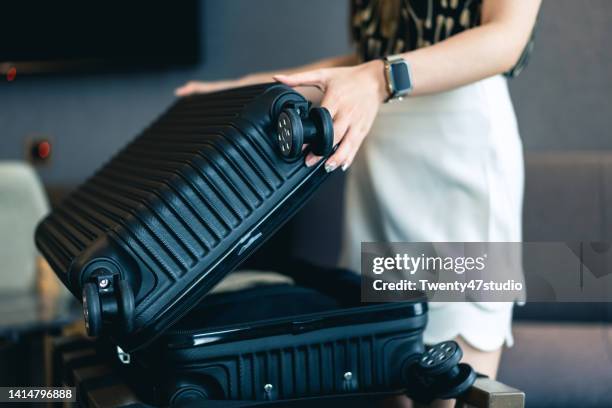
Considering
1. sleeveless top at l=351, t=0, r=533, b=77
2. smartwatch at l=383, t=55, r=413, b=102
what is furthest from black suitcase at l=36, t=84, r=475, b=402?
sleeveless top at l=351, t=0, r=533, b=77

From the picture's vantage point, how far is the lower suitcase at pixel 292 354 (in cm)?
64

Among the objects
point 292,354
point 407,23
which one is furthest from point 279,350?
point 407,23

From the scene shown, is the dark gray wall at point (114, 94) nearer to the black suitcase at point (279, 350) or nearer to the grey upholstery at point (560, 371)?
the grey upholstery at point (560, 371)

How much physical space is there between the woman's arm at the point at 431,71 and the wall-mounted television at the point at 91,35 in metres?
1.73

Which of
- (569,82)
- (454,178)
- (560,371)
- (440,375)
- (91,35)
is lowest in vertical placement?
(560,371)

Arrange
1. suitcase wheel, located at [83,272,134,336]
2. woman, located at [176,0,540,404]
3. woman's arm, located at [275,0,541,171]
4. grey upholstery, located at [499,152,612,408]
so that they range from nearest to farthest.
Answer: suitcase wheel, located at [83,272,134,336], woman's arm, located at [275,0,541,171], woman, located at [176,0,540,404], grey upholstery, located at [499,152,612,408]

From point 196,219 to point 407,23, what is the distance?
0.46 meters

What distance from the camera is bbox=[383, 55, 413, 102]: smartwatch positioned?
730 millimetres

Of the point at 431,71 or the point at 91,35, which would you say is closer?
the point at 431,71

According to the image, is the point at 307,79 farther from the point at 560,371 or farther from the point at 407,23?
the point at 560,371

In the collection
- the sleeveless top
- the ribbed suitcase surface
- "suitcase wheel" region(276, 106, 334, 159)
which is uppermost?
the sleeveless top

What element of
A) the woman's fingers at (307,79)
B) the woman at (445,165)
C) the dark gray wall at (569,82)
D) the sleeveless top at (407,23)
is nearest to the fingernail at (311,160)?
the woman's fingers at (307,79)

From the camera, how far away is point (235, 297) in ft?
2.42

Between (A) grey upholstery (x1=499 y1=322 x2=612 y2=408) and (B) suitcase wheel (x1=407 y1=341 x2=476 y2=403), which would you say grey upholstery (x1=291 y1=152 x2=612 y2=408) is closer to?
(A) grey upholstery (x1=499 y1=322 x2=612 y2=408)
